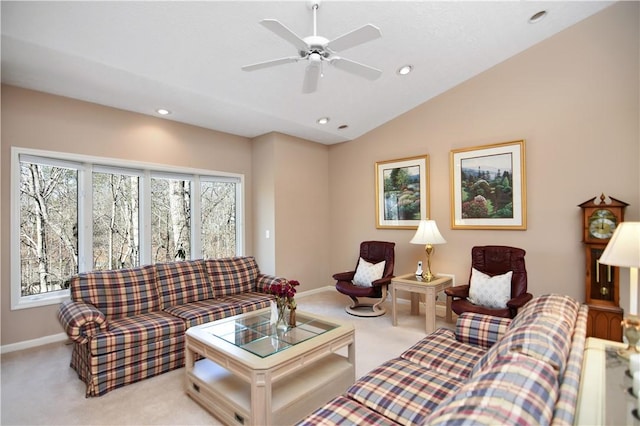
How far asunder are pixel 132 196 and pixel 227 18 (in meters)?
2.77

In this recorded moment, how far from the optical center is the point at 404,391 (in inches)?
67.1

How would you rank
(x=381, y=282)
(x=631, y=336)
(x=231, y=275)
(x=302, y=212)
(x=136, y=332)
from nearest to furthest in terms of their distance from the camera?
(x=631, y=336) < (x=136, y=332) < (x=231, y=275) < (x=381, y=282) < (x=302, y=212)

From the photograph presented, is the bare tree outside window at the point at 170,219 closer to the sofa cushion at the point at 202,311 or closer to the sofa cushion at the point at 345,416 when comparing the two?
the sofa cushion at the point at 202,311

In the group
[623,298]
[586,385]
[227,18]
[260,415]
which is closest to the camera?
[586,385]

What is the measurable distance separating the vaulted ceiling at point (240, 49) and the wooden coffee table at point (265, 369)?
2471mm

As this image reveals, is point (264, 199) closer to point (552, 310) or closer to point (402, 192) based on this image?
point (402, 192)

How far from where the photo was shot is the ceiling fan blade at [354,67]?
2468mm

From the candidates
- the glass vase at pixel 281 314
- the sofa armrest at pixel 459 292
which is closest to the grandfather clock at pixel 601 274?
the sofa armrest at pixel 459 292

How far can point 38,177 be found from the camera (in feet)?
11.9

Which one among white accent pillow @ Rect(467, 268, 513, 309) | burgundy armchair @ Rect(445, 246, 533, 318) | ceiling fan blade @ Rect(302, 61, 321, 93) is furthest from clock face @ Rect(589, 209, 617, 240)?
ceiling fan blade @ Rect(302, 61, 321, 93)

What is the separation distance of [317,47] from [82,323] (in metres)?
2.69

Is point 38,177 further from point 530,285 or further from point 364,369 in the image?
point 530,285

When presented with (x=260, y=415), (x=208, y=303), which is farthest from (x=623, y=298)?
(x=208, y=303)

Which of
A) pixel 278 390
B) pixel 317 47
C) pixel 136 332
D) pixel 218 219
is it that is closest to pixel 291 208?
pixel 218 219
